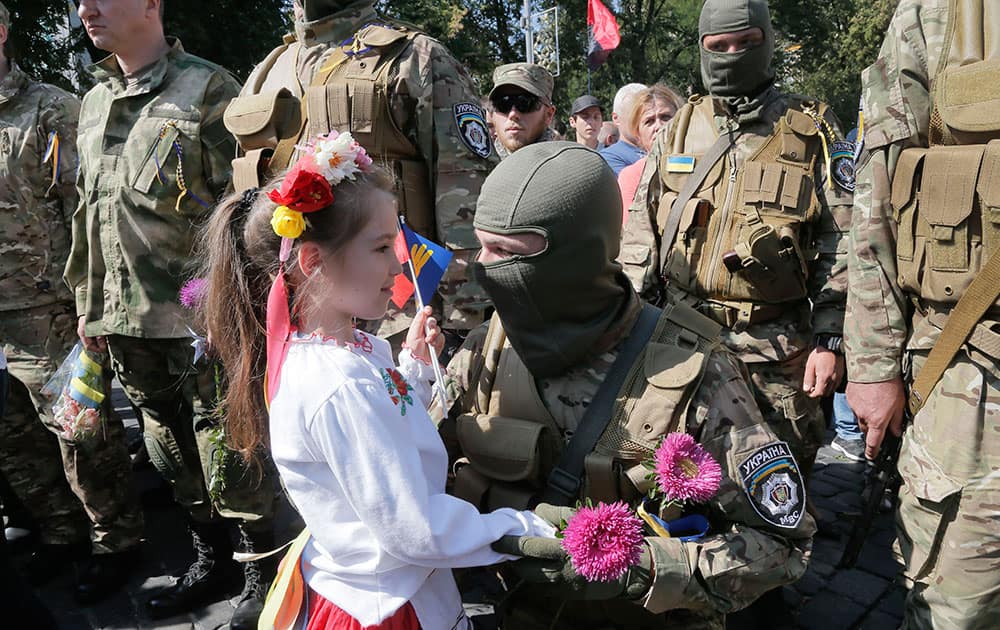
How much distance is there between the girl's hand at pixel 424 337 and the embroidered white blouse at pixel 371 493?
32cm

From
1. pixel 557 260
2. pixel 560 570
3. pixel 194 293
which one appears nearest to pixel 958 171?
pixel 557 260

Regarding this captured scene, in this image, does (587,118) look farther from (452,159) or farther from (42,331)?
(42,331)

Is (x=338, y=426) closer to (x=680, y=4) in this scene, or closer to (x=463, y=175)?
(x=463, y=175)

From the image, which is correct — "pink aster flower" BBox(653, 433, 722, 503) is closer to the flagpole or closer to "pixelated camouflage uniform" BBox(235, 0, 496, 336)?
the flagpole

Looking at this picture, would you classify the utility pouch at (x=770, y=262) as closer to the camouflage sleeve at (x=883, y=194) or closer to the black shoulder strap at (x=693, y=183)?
Result: the black shoulder strap at (x=693, y=183)

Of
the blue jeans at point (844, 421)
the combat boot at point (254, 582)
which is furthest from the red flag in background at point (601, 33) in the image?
the combat boot at point (254, 582)

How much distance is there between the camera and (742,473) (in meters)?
1.75

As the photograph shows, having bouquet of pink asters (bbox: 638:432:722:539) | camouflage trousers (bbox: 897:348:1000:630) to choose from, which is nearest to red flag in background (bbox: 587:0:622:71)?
camouflage trousers (bbox: 897:348:1000:630)

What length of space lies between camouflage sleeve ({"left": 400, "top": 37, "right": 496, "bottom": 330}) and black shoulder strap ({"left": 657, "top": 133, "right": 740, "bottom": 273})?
40.2 inches

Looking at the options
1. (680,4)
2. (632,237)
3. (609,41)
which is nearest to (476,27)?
(609,41)

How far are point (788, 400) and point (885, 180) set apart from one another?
1420 millimetres

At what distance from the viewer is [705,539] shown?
1.78 m

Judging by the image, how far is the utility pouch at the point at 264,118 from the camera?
3082 millimetres

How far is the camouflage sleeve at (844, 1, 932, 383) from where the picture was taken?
2234 mm
